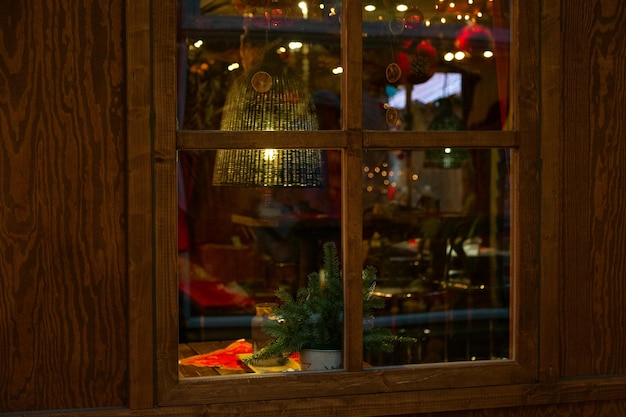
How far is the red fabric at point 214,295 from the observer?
6.46m

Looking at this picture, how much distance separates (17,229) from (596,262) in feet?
6.30

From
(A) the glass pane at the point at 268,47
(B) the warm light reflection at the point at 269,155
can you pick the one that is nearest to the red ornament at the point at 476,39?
(A) the glass pane at the point at 268,47

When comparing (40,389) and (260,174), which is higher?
(260,174)

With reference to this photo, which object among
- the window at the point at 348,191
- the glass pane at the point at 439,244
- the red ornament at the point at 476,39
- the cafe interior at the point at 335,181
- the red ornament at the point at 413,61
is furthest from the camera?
the glass pane at the point at 439,244

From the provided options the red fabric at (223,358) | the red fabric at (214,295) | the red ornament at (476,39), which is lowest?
the red fabric at (214,295)

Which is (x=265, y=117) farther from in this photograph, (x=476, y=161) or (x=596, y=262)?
(x=476, y=161)

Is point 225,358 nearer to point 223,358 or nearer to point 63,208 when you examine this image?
point 223,358

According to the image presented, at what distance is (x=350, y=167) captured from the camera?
289 centimetres

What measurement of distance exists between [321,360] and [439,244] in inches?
171

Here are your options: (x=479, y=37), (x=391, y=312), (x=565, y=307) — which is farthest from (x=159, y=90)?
(x=391, y=312)

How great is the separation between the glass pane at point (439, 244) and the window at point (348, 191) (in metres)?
0.02

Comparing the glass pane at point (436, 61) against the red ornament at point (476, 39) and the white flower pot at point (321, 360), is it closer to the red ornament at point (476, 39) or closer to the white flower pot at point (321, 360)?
the red ornament at point (476, 39)

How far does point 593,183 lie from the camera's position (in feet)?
10.1

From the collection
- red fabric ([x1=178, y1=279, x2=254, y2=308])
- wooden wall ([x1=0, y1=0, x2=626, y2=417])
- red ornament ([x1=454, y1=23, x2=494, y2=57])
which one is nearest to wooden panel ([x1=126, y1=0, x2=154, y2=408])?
wooden wall ([x1=0, y1=0, x2=626, y2=417])
